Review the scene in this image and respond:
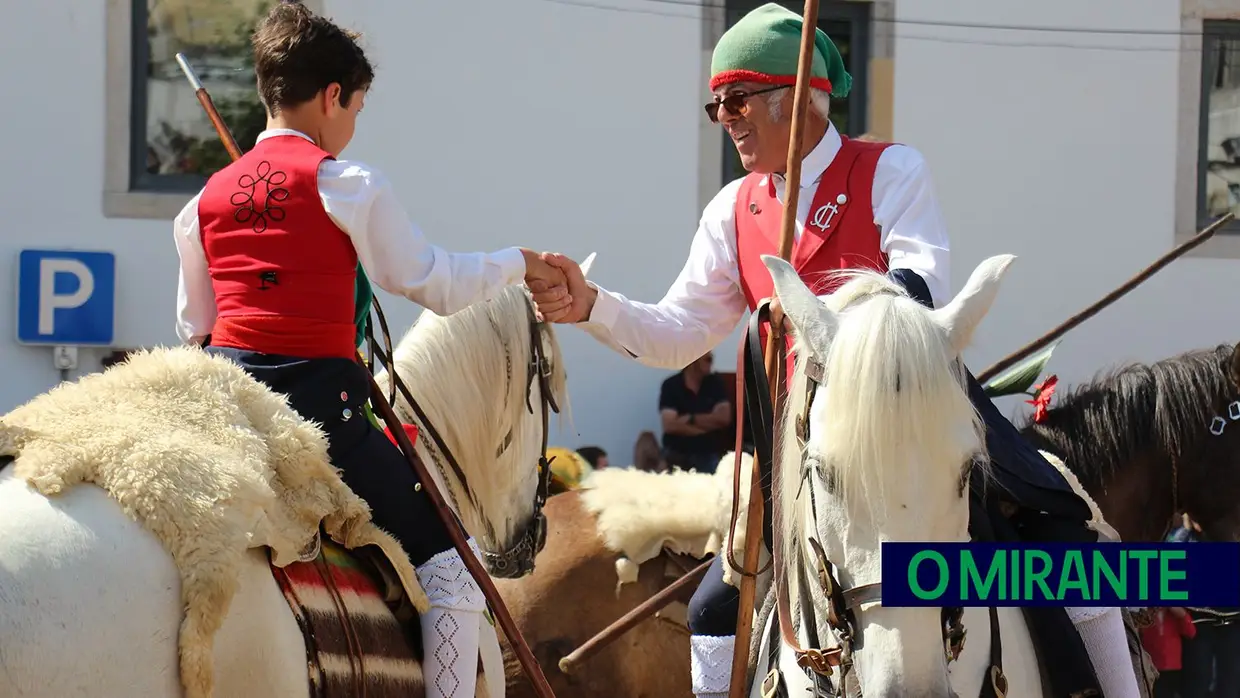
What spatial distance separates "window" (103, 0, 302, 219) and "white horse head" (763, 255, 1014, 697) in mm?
7038

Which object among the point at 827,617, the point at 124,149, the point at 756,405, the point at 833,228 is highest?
the point at 124,149

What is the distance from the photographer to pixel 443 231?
9.24m

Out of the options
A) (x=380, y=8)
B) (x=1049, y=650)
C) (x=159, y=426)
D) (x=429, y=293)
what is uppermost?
(x=380, y=8)

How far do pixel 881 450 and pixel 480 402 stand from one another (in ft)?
6.56

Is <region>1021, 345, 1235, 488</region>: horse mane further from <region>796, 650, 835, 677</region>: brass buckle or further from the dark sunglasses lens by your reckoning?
<region>796, 650, 835, 677</region>: brass buckle

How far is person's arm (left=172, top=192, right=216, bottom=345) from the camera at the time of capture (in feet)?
11.4

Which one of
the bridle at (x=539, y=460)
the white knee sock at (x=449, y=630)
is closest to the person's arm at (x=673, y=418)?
the bridle at (x=539, y=460)

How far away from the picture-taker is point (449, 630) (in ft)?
11.0

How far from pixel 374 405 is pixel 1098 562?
1.66 m

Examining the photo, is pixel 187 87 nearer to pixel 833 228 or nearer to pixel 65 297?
pixel 65 297

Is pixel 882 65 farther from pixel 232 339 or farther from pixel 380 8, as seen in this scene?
pixel 232 339

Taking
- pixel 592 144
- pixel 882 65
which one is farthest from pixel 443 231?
pixel 882 65

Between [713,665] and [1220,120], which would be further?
[1220,120]

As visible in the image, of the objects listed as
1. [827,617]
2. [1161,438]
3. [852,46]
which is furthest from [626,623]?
[852,46]
